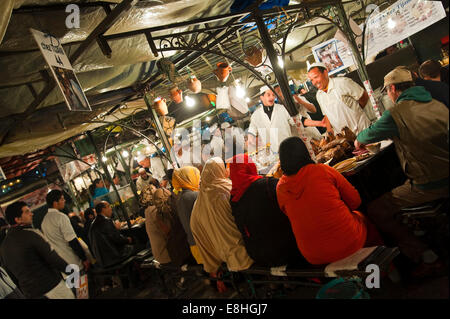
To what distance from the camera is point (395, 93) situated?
242 centimetres

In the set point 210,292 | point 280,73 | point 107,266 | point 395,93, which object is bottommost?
point 210,292

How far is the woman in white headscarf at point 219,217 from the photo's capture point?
403cm

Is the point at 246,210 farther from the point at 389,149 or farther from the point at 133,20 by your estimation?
the point at 133,20

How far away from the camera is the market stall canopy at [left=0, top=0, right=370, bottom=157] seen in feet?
10.3

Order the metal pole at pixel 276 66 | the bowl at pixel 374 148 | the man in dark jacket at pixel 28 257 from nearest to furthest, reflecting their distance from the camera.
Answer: the bowl at pixel 374 148, the metal pole at pixel 276 66, the man in dark jacket at pixel 28 257

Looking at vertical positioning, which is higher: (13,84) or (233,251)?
(13,84)

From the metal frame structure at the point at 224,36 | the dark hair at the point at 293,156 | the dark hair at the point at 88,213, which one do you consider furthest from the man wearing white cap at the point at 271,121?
the dark hair at the point at 88,213

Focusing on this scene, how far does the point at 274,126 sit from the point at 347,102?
1642mm

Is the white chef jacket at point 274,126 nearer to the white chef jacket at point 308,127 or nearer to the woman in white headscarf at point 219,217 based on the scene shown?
the white chef jacket at point 308,127

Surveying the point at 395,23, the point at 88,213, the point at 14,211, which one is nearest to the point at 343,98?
the point at 395,23

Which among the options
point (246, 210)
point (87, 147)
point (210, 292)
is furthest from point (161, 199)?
point (87, 147)

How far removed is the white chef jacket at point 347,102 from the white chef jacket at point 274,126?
1.08 metres

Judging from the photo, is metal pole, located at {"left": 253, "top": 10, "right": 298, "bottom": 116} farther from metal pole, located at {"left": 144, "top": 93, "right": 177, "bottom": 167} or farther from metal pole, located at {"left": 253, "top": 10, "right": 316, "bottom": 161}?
metal pole, located at {"left": 144, "top": 93, "right": 177, "bottom": 167}
